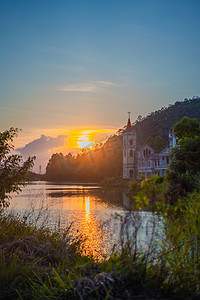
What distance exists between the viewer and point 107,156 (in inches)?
4154

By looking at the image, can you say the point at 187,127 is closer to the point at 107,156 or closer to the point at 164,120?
the point at 107,156

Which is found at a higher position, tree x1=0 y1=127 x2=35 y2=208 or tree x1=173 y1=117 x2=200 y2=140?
tree x1=173 y1=117 x2=200 y2=140

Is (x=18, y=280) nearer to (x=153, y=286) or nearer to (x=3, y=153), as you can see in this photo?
(x=153, y=286)

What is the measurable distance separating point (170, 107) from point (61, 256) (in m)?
152

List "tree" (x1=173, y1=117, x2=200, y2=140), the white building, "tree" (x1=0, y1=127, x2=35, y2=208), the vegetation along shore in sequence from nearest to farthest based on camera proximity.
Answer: the vegetation along shore → "tree" (x1=0, y1=127, x2=35, y2=208) → "tree" (x1=173, y1=117, x2=200, y2=140) → the white building

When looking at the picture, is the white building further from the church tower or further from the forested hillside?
the forested hillside

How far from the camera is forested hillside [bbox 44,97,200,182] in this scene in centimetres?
10150

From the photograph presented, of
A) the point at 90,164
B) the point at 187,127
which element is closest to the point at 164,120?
the point at 90,164

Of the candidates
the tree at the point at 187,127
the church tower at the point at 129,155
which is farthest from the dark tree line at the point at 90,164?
the tree at the point at 187,127

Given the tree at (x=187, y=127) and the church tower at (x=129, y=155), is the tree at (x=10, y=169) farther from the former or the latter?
the church tower at (x=129, y=155)

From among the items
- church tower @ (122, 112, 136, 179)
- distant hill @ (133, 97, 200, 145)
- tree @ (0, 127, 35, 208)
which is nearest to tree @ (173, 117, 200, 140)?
tree @ (0, 127, 35, 208)

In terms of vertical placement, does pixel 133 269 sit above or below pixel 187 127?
below

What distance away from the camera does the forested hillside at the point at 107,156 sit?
333 feet

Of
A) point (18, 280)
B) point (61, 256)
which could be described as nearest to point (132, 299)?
point (18, 280)
